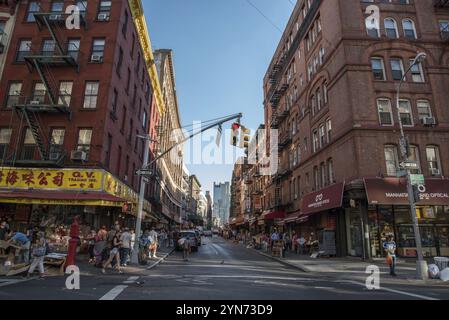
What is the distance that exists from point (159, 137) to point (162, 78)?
859cm

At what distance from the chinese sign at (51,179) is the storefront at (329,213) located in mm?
15352

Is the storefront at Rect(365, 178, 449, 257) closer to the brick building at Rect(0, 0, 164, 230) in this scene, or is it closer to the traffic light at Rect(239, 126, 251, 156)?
the traffic light at Rect(239, 126, 251, 156)

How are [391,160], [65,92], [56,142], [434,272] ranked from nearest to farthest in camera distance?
[434,272]
[56,142]
[391,160]
[65,92]

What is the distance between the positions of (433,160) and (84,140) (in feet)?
76.9

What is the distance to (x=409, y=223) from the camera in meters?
20.5

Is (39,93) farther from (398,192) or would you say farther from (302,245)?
(398,192)

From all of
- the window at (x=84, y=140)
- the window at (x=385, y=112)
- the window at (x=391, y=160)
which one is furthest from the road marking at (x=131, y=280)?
the window at (x=385, y=112)

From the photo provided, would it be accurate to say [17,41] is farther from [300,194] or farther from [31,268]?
[300,194]

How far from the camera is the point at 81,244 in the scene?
1800 centimetres

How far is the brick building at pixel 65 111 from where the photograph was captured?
18969mm

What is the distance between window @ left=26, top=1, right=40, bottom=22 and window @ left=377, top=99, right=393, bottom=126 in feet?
85.4

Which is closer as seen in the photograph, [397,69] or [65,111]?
[65,111]

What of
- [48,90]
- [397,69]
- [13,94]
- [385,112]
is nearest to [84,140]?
[48,90]

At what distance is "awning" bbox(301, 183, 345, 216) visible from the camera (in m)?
20.9
